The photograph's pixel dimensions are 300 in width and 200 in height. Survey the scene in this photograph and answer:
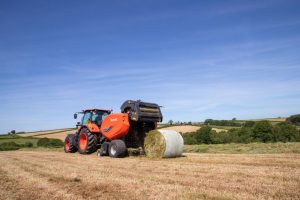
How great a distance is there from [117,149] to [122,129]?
0.91 metres

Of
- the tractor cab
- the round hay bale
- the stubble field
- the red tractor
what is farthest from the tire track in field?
the tractor cab

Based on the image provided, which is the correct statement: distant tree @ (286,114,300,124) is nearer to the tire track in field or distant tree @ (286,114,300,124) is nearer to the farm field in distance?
the farm field in distance

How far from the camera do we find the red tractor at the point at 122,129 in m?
13.3

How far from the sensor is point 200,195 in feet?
18.0

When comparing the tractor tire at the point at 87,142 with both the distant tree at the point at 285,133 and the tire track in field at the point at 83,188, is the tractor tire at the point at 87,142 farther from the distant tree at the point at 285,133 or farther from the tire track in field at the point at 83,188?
the distant tree at the point at 285,133

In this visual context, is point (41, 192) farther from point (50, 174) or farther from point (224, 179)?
point (224, 179)

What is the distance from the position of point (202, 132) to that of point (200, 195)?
35412 mm

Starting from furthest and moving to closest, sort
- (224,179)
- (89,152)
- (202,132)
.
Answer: (202,132), (89,152), (224,179)

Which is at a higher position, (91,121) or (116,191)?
(91,121)

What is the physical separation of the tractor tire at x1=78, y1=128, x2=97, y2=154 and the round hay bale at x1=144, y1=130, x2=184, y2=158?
412cm

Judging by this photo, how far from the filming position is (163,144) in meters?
11.8

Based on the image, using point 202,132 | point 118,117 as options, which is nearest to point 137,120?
point 118,117

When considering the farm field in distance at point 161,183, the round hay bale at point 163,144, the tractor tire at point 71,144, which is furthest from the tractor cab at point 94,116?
the farm field in distance at point 161,183

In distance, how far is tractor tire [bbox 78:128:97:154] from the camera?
1542 cm
